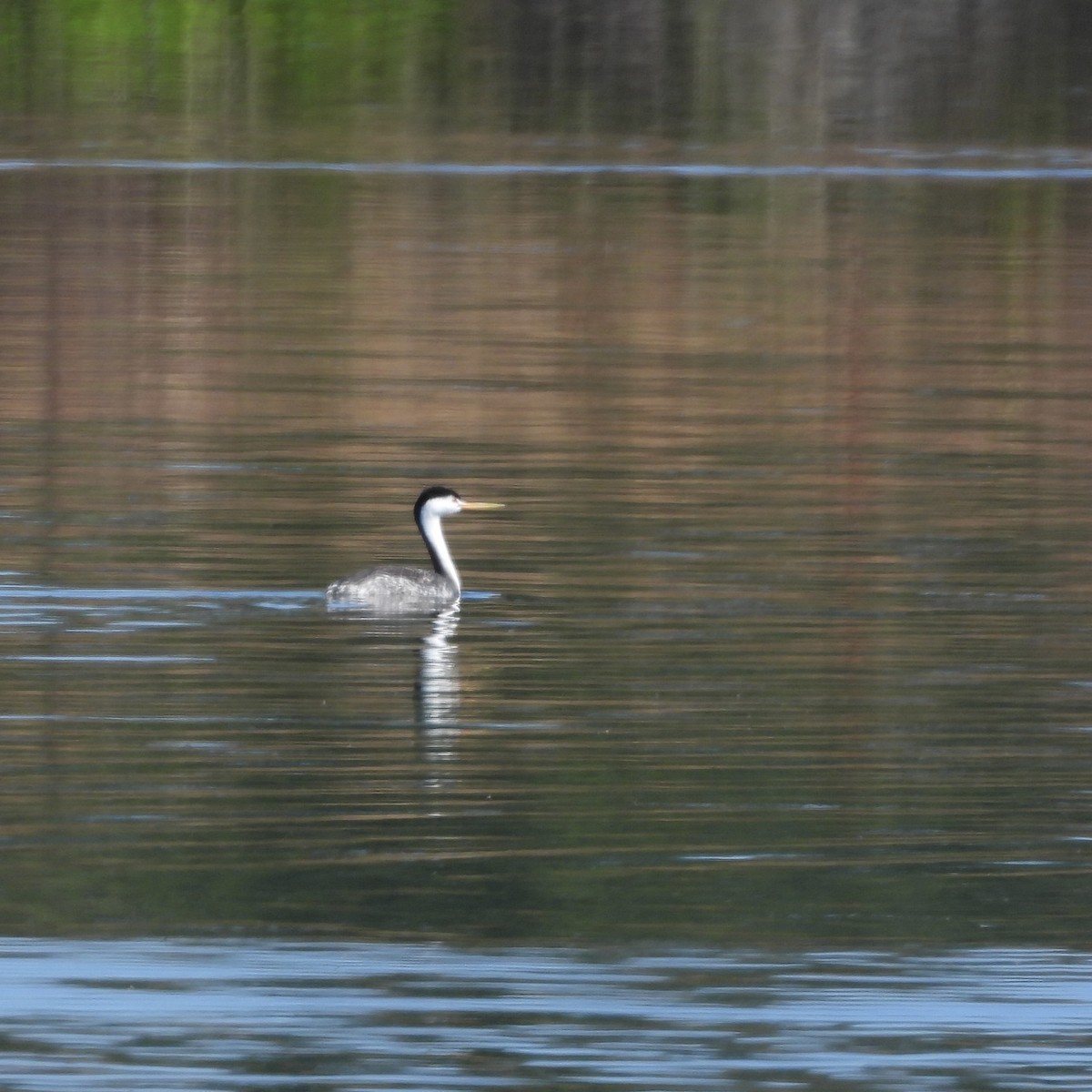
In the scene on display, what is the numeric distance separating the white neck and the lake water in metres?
0.21

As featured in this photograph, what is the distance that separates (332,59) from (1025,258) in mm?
28851

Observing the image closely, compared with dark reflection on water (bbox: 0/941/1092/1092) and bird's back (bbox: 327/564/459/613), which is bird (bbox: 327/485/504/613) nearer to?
bird's back (bbox: 327/564/459/613)

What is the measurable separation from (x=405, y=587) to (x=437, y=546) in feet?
2.33

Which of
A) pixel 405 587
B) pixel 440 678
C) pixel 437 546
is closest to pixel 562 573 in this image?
pixel 437 546

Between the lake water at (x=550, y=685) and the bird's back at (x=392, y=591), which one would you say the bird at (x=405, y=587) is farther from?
the lake water at (x=550, y=685)

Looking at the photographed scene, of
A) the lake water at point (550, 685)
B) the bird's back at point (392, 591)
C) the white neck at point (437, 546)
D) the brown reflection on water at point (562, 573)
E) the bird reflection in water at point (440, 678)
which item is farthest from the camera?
the white neck at point (437, 546)

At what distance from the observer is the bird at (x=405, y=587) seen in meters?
15.5

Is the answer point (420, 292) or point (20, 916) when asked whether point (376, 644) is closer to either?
point (20, 916)

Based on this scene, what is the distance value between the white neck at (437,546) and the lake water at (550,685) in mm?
214

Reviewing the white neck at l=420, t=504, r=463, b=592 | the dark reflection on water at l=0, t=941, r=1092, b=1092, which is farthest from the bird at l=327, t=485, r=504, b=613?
the dark reflection on water at l=0, t=941, r=1092, b=1092

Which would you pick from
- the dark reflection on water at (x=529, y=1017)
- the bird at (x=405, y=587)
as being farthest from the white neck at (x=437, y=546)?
the dark reflection on water at (x=529, y=1017)

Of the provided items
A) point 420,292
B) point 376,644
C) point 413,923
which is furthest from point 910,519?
point 420,292

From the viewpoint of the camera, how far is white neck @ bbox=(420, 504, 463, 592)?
16234 millimetres

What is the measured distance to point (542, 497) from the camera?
18797 millimetres
